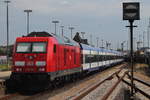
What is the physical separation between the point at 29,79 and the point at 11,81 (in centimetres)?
121

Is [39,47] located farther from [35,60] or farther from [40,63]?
[40,63]

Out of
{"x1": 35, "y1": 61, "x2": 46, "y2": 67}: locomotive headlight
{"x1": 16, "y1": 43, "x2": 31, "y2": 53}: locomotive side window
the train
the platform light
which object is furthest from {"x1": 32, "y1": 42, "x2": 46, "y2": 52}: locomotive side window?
the platform light

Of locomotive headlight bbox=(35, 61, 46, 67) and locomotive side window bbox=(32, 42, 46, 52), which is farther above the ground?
locomotive side window bbox=(32, 42, 46, 52)

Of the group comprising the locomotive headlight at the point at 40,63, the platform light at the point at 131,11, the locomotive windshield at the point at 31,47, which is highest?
the platform light at the point at 131,11

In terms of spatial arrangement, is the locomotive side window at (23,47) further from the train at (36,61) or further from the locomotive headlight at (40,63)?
the locomotive headlight at (40,63)

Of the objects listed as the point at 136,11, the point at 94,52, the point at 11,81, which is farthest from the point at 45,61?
the point at 94,52

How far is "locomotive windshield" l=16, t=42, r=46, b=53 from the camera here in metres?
20.1

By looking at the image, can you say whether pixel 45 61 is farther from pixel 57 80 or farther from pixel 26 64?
pixel 57 80

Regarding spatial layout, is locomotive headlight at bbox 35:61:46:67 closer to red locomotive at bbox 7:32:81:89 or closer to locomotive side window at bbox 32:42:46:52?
red locomotive at bbox 7:32:81:89

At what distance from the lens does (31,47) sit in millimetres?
20375

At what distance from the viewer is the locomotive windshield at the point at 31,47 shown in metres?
20.1

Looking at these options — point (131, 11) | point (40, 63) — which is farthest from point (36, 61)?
point (131, 11)

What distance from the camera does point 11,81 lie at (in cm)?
2041

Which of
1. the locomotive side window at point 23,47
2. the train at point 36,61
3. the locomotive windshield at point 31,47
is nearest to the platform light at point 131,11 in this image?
the train at point 36,61
